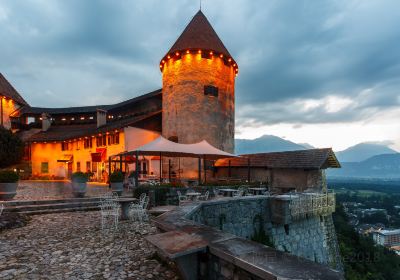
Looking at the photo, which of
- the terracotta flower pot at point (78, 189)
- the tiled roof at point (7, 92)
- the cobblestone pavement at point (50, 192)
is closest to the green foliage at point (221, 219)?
the cobblestone pavement at point (50, 192)

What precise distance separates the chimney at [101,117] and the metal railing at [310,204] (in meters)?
23.9

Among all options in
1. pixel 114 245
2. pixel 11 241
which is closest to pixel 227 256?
pixel 114 245

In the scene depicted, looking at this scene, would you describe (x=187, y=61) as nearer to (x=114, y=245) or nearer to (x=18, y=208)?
(x=18, y=208)

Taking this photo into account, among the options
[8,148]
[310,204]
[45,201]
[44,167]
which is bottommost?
[310,204]

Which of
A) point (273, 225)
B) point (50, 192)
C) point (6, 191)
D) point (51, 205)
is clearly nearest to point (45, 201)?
point (51, 205)

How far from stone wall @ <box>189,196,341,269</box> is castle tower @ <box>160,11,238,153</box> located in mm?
11942

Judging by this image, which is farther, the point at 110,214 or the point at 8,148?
the point at 8,148

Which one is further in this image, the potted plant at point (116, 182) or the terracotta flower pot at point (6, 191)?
the potted plant at point (116, 182)

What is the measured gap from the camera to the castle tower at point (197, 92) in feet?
76.2

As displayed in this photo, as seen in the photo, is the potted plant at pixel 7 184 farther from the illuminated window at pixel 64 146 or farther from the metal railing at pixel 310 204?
the illuminated window at pixel 64 146

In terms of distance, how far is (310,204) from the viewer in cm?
1312

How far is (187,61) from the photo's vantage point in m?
23.5

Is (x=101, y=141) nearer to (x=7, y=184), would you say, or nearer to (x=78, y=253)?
(x=7, y=184)

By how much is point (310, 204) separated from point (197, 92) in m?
14.0
